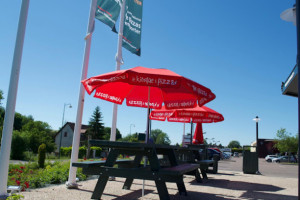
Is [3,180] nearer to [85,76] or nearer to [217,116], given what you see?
[85,76]

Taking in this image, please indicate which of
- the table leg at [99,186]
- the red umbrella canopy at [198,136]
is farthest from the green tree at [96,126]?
the table leg at [99,186]

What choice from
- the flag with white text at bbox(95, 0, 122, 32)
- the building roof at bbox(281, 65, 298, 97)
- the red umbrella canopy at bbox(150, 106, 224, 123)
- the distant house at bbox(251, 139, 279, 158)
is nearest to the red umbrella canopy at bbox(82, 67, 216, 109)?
the flag with white text at bbox(95, 0, 122, 32)

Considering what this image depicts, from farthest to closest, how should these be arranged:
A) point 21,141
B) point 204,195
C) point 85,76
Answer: point 21,141 → point 85,76 → point 204,195

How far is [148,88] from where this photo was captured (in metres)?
6.69

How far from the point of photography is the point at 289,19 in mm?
3582

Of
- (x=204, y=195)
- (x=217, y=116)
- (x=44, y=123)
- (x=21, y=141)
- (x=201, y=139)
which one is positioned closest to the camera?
(x=204, y=195)

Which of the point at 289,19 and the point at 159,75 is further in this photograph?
the point at 159,75

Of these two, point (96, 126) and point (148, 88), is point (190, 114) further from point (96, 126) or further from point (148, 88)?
point (96, 126)

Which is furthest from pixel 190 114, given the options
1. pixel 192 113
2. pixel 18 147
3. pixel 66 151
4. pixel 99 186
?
pixel 66 151

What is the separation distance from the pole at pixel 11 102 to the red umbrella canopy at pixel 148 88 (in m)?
1.25

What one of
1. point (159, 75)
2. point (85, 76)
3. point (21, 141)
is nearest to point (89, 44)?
point (85, 76)

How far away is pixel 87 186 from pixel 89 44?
3292 millimetres

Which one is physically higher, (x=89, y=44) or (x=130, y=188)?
(x=89, y=44)

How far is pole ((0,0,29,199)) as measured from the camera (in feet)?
14.1
